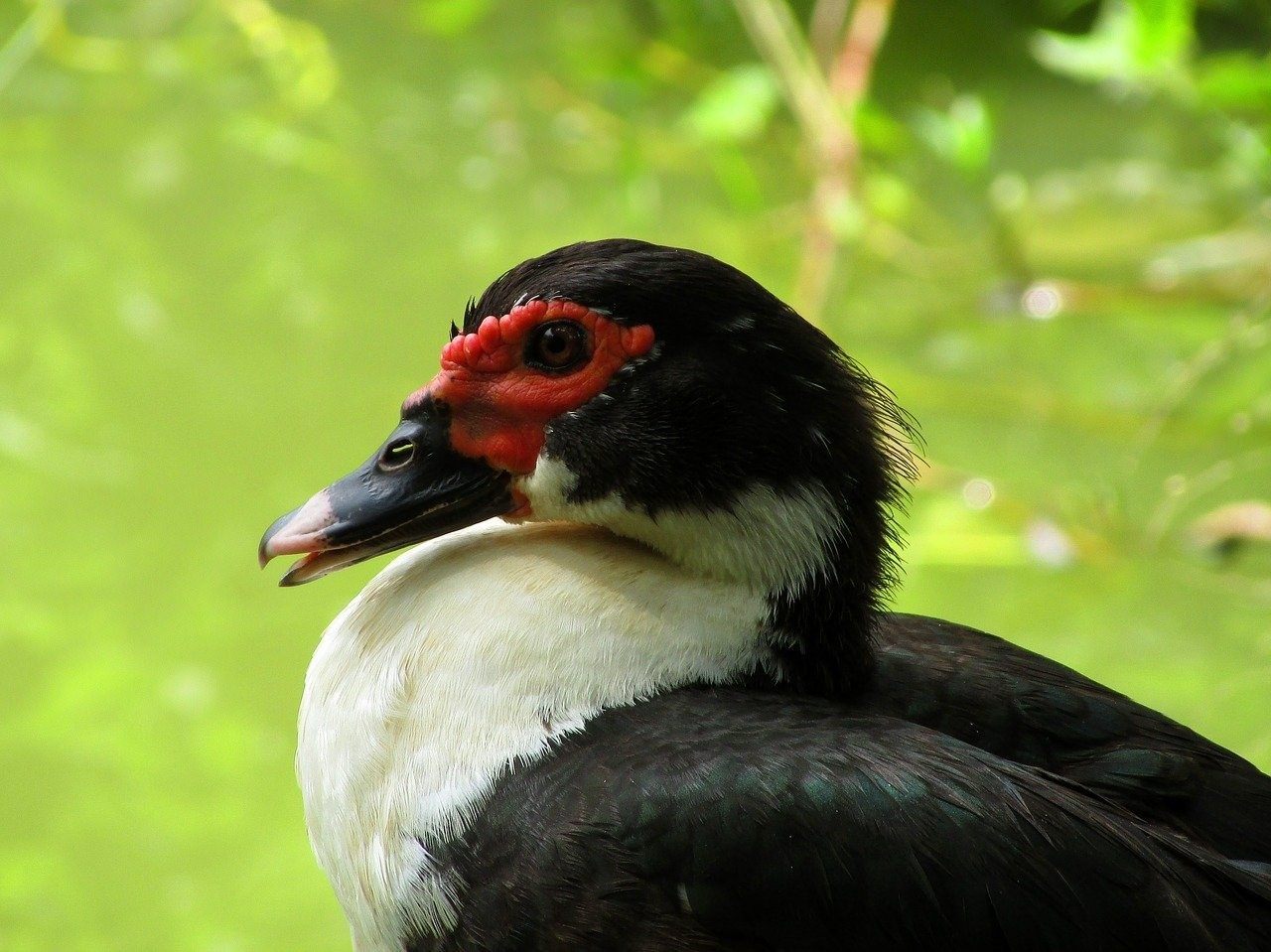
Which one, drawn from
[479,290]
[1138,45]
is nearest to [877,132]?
[1138,45]

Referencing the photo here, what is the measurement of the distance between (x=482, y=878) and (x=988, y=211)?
142 inches

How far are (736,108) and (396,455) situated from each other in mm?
A: 3204

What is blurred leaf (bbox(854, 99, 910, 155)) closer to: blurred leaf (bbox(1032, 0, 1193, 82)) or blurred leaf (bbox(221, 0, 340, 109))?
blurred leaf (bbox(1032, 0, 1193, 82))

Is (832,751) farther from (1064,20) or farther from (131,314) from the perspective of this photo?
(1064,20)

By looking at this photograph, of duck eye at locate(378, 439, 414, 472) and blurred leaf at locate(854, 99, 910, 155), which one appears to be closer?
duck eye at locate(378, 439, 414, 472)

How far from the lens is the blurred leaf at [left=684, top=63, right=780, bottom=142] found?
16.1 feet

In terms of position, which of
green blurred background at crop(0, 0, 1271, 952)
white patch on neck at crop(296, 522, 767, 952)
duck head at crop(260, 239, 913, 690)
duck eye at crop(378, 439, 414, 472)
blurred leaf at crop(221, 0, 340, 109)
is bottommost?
white patch on neck at crop(296, 522, 767, 952)

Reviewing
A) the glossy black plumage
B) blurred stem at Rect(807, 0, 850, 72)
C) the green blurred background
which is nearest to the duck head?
the glossy black plumage

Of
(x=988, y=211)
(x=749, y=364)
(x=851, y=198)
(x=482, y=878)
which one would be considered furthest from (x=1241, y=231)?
(x=482, y=878)

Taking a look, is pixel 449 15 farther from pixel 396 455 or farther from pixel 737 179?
pixel 396 455

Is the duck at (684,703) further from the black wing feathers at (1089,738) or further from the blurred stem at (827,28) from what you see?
the blurred stem at (827,28)

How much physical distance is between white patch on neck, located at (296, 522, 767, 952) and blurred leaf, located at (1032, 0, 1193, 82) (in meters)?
3.18

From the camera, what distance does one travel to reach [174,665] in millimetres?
3305

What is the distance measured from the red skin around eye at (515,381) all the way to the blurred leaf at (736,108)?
10.3ft
